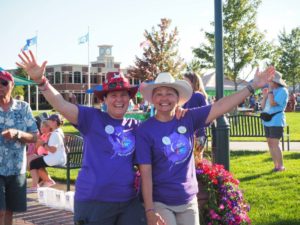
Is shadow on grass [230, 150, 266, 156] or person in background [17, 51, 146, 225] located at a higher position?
person in background [17, 51, 146, 225]

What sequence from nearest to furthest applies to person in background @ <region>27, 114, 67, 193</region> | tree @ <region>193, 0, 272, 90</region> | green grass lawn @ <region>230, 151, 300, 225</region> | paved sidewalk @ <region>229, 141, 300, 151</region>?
green grass lawn @ <region>230, 151, 300, 225</region>, person in background @ <region>27, 114, 67, 193</region>, paved sidewalk @ <region>229, 141, 300, 151</region>, tree @ <region>193, 0, 272, 90</region>

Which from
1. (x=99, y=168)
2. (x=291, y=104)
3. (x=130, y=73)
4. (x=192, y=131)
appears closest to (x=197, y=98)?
(x=192, y=131)

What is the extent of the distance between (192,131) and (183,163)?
292 millimetres

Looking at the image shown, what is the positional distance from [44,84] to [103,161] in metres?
0.70

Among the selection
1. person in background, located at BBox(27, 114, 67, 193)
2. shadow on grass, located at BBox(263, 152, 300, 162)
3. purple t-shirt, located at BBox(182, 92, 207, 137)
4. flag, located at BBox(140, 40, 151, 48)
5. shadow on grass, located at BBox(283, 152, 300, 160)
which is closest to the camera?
purple t-shirt, located at BBox(182, 92, 207, 137)

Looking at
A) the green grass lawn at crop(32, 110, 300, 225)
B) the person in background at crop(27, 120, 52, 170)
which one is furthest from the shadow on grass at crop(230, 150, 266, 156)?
the person in background at crop(27, 120, 52, 170)

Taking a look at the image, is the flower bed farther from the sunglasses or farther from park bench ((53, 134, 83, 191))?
park bench ((53, 134, 83, 191))

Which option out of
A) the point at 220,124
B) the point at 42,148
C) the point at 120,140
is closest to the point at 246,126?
the point at 42,148

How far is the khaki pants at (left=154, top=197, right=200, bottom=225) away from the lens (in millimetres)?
3439

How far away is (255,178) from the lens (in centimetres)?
789

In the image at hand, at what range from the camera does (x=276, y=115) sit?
28.2 feet


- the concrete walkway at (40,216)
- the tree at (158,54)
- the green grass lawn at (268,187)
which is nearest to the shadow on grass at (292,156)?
the green grass lawn at (268,187)

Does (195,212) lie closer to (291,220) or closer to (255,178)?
(291,220)

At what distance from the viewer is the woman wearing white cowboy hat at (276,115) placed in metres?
8.40
